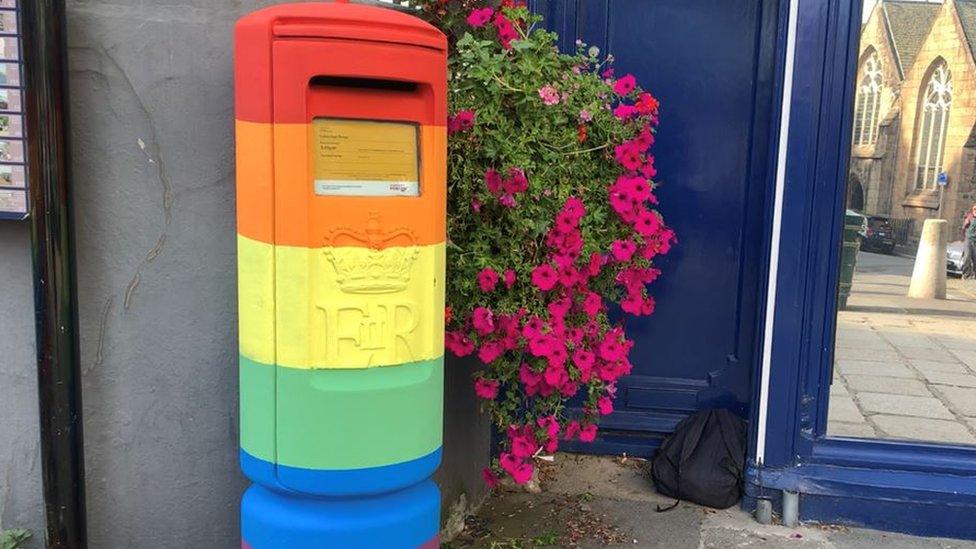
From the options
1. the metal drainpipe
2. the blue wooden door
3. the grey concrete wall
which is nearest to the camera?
the metal drainpipe

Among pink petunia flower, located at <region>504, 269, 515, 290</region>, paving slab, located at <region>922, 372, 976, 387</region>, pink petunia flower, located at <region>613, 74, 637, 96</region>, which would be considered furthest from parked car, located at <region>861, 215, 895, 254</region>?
pink petunia flower, located at <region>504, 269, 515, 290</region>

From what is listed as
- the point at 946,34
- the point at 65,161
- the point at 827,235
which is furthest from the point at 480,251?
the point at 946,34

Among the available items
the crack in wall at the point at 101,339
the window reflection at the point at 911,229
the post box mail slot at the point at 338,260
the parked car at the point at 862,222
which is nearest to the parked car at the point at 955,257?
the window reflection at the point at 911,229

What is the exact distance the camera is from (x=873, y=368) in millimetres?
3838

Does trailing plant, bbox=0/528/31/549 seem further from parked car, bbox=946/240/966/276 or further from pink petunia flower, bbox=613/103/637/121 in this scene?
parked car, bbox=946/240/966/276

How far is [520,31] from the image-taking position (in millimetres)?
3201

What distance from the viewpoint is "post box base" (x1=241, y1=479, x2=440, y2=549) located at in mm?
2324

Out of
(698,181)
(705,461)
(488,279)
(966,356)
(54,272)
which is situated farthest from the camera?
(698,181)

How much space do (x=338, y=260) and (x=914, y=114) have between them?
2658 mm

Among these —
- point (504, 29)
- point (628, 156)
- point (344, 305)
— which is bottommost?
point (344, 305)

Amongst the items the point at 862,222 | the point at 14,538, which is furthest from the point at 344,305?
the point at 862,222

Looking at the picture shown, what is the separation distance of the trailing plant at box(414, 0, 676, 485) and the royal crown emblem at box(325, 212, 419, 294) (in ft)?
2.14

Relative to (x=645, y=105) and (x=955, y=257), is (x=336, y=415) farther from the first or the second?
(x=955, y=257)

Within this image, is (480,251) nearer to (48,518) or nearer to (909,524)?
(48,518)
